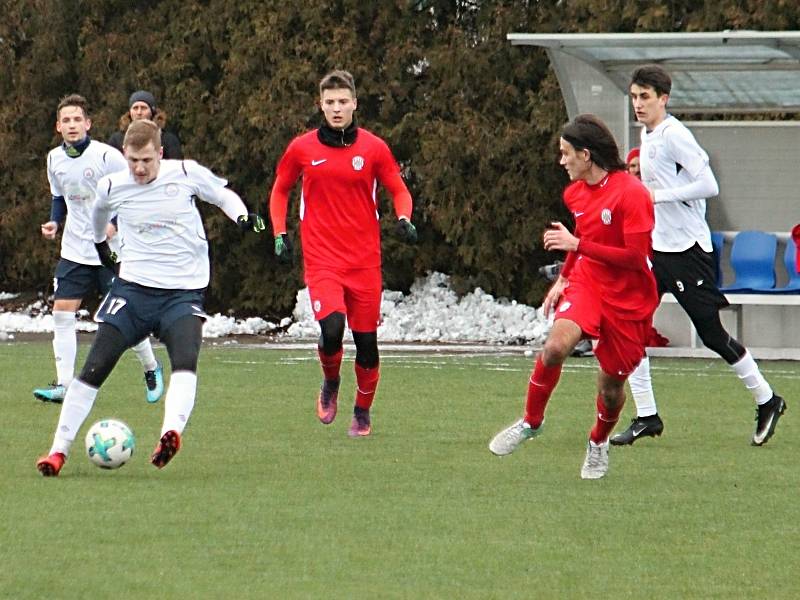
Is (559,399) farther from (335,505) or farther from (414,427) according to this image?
(335,505)

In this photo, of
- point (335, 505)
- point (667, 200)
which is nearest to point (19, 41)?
Result: point (667, 200)

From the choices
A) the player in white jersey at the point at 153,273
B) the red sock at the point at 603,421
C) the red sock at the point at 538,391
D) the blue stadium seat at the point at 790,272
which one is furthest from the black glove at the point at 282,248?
the blue stadium seat at the point at 790,272

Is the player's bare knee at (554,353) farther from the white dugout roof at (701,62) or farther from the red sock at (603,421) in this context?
the white dugout roof at (701,62)

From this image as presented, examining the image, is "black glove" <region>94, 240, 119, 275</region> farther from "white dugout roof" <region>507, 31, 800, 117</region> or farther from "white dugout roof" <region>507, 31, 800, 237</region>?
"white dugout roof" <region>507, 31, 800, 237</region>

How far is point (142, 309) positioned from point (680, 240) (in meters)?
3.27

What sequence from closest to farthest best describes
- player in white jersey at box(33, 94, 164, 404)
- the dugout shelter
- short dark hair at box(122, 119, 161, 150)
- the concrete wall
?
short dark hair at box(122, 119, 161, 150)
player in white jersey at box(33, 94, 164, 404)
the dugout shelter
the concrete wall

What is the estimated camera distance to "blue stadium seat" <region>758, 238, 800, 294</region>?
17.0 meters

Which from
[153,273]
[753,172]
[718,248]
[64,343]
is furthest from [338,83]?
[753,172]

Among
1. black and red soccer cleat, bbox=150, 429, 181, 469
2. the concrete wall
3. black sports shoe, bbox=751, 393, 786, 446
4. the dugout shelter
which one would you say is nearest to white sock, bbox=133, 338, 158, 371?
black and red soccer cleat, bbox=150, 429, 181, 469

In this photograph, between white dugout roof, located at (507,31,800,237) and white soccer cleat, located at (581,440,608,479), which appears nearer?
white soccer cleat, located at (581,440,608,479)

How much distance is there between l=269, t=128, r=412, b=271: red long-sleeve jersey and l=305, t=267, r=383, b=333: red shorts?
0.05 m

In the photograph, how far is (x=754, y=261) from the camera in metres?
17.5

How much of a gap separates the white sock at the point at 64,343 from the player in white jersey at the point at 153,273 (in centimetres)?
352

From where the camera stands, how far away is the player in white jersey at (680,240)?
10594 millimetres
